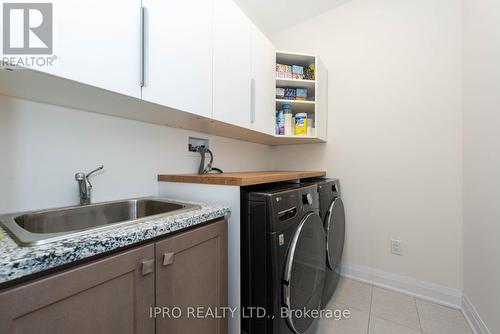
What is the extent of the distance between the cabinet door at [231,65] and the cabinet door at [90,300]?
3.01 feet

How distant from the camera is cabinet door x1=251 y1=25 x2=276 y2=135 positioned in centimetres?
165

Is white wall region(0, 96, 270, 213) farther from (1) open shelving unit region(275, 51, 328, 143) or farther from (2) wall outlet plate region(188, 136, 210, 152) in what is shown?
(1) open shelving unit region(275, 51, 328, 143)

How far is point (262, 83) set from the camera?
1.76 metres

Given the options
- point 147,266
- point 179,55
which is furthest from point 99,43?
point 147,266

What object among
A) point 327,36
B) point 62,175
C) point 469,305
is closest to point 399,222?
point 469,305

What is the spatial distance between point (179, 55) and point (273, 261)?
1.10 meters

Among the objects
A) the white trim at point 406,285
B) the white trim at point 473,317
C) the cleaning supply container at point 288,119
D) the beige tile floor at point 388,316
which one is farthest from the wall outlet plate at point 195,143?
the white trim at point 473,317

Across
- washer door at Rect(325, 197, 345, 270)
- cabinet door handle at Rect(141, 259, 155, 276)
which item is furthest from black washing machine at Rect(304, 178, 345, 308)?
cabinet door handle at Rect(141, 259, 155, 276)

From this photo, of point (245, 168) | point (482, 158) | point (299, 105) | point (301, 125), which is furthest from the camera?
point (245, 168)

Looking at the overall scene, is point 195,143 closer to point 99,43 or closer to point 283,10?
point 99,43

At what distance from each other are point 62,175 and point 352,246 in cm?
229

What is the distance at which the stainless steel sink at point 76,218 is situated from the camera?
61cm

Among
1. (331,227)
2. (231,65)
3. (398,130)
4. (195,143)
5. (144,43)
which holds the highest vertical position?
(231,65)

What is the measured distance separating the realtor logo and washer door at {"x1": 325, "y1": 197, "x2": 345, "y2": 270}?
1727mm
